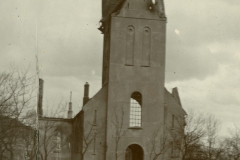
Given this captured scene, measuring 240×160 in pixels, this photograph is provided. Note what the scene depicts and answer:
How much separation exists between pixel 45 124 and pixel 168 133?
1148cm

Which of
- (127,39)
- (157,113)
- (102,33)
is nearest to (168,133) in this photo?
(157,113)

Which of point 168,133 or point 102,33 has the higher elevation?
point 102,33

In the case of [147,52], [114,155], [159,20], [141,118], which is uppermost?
[159,20]

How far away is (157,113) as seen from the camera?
144ft

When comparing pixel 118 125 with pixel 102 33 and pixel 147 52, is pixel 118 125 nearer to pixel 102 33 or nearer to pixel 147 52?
pixel 147 52

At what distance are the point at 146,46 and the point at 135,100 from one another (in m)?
5.06

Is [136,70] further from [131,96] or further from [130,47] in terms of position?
[131,96]

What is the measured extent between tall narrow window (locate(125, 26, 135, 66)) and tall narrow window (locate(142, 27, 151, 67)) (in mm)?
1003

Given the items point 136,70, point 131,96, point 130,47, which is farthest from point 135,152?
point 130,47

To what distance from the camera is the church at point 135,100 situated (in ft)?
141

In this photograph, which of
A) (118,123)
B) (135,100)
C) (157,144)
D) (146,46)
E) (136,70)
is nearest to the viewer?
(118,123)

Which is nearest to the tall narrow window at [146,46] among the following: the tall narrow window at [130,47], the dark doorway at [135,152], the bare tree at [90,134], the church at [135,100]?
the church at [135,100]

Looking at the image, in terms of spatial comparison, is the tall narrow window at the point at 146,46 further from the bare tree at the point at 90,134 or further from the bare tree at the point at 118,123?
the bare tree at the point at 90,134

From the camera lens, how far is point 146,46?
4481cm
